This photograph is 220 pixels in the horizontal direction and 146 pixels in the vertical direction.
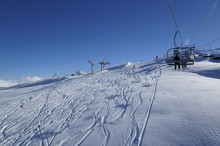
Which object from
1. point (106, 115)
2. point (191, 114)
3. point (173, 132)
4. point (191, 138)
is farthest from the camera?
point (106, 115)

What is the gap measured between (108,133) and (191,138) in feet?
→ 8.05

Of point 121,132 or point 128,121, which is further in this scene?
point 128,121

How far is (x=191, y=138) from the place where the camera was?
398cm

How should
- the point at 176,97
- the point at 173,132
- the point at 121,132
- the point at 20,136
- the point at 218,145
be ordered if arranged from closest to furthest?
the point at 218,145, the point at 173,132, the point at 121,132, the point at 20,136, the point at 176,97

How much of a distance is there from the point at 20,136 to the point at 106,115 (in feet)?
11.3

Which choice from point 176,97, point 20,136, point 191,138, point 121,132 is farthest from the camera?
point 176,97

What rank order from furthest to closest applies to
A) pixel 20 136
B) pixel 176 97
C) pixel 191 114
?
pixel 176 97 < pixel 20 136 < pixel 191 114

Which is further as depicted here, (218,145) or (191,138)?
(191,138)

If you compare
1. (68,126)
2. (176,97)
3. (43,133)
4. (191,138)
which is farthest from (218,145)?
(43,133)

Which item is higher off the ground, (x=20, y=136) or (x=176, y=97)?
(x=176, y=97)

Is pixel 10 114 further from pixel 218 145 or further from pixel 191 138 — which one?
pixel 218 145

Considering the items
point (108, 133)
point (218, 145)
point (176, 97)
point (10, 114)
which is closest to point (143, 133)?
point (108, 133)

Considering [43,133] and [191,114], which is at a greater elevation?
[191,114]

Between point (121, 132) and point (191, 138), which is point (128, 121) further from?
point (191, 138)
